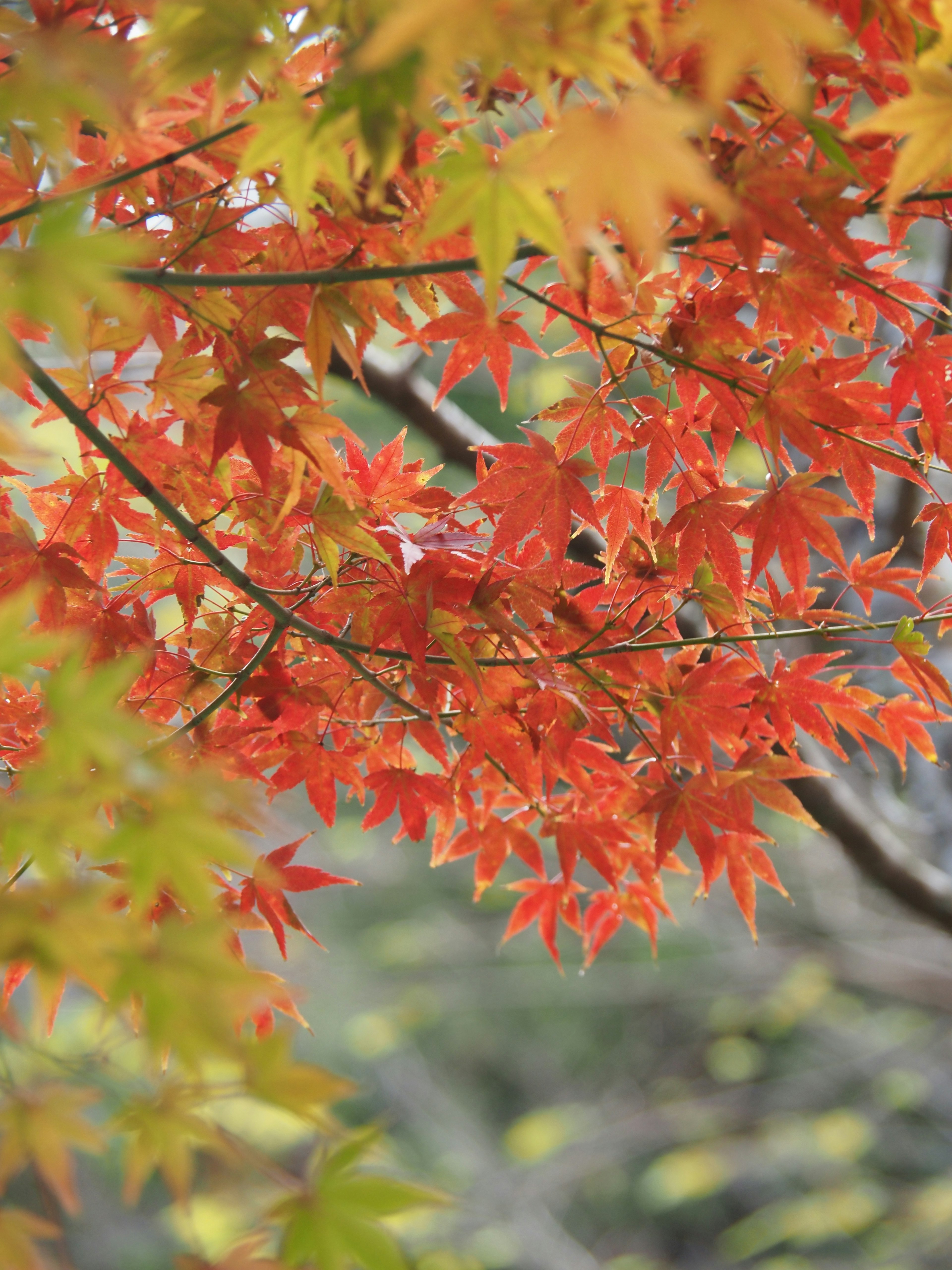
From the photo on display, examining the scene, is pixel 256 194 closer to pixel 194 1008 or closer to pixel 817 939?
pixel 194 1008

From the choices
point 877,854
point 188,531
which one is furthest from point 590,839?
point 877,854

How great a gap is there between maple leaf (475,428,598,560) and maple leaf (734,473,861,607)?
13 centimetres

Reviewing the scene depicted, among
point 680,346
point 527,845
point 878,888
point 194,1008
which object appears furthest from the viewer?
point 878,888

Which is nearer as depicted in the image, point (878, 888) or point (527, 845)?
point (527, 845)

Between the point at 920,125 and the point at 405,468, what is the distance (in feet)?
1.72

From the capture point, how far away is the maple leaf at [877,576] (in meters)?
0.83

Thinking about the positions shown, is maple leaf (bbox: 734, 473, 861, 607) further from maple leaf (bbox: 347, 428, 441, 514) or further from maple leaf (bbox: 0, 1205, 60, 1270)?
maple leaf (bbox: 0, 1205, 60, 1270)

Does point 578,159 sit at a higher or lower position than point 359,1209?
higher

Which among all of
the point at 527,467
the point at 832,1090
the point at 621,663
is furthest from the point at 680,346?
the point at 832,1090

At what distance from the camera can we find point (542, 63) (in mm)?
385

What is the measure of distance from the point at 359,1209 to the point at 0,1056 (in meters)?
0.19

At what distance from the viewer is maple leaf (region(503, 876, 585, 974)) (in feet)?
3.21

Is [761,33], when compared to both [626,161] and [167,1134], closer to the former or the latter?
[626,161]

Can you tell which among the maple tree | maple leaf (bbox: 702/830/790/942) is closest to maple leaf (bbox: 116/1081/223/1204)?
the maple tree
